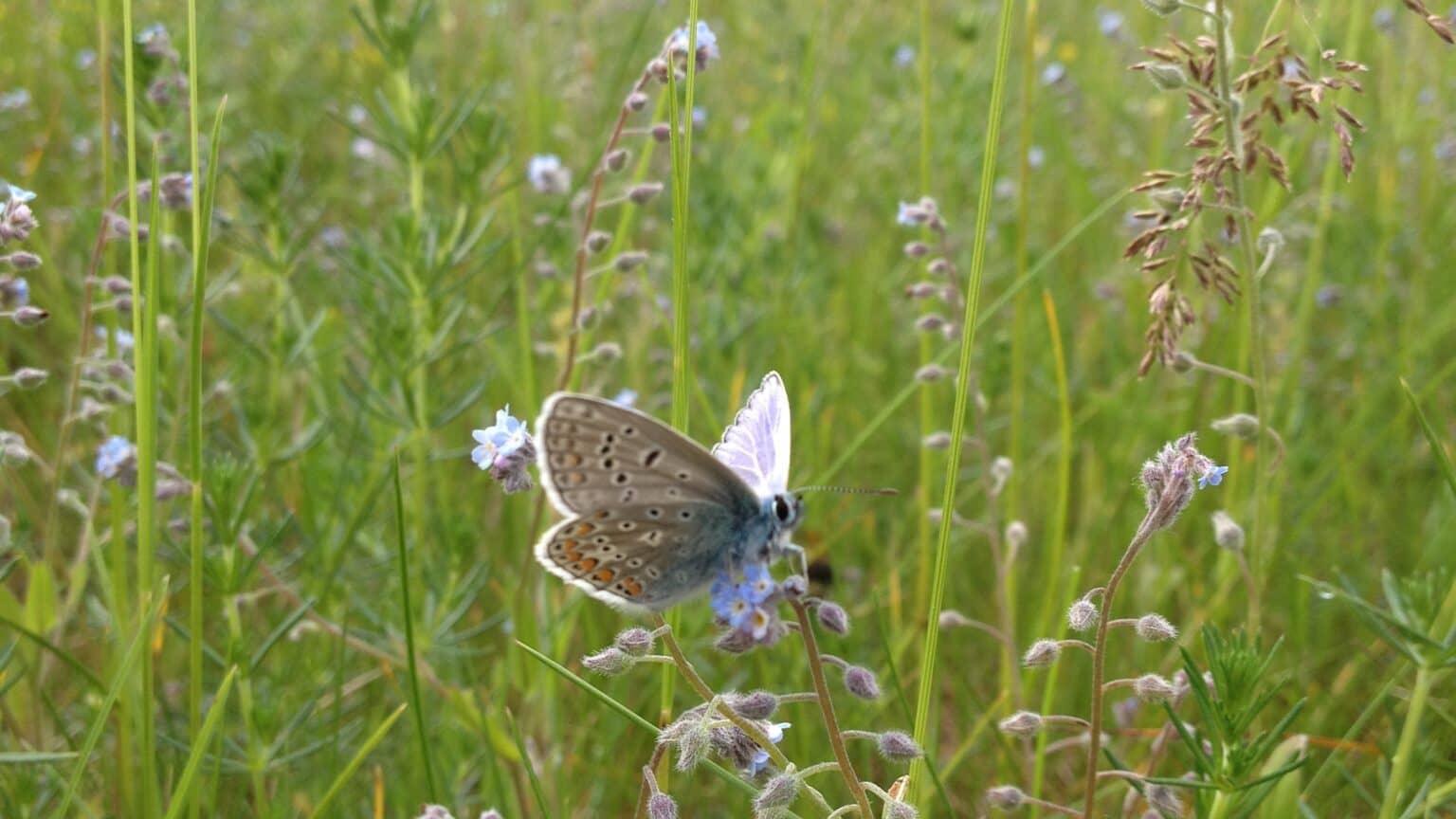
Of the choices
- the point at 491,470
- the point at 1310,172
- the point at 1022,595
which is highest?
the point at 1310,172

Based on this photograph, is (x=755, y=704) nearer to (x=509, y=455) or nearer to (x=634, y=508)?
(x=634, y=508)

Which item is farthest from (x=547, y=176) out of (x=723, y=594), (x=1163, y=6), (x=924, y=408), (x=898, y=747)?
(x=898, y=747)

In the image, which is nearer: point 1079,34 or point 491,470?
point 491,470

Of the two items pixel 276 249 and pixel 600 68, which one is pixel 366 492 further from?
pixel 600 68

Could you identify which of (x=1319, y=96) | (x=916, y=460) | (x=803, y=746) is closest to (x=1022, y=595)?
(x=916, y=460)

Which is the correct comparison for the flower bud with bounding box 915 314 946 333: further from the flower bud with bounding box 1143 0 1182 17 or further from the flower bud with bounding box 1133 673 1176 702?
the flower bud with bounding box 1133 673 1176 702

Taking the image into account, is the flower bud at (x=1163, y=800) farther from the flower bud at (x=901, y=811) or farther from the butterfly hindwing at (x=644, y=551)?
the butterfly hindwing at (x=644, y=551)
